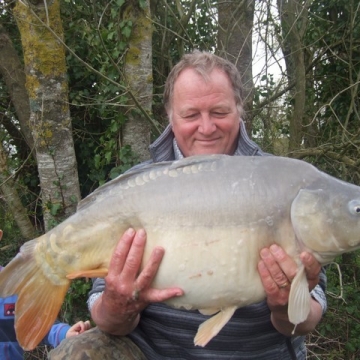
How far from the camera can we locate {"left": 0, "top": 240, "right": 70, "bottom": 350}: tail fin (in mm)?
1548

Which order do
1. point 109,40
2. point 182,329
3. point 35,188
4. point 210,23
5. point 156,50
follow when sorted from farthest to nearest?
point 35,188 → point 156,50 → point 210,23 → point 109,40 → point 182,329

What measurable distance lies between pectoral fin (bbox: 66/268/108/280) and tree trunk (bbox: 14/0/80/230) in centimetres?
173

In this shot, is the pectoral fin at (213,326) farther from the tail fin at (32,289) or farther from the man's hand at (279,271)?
the tail fin at (32,289)

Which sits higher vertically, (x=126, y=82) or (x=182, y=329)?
(x=126, y=82)

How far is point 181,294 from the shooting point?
1475 millimetres

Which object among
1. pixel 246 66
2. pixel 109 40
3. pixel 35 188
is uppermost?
pixel 109 40

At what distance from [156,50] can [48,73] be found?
1.45 meters

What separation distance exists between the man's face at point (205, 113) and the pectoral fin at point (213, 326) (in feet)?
2.47

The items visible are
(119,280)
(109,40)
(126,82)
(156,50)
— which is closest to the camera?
(119,280)

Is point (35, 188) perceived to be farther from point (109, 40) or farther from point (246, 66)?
point (246, 66)

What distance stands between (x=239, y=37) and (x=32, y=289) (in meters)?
2.75

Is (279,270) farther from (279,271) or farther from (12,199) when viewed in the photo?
(12,199)

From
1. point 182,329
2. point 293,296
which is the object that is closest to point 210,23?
point 182,329

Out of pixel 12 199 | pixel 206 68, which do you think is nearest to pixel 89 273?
pixel 206 68
